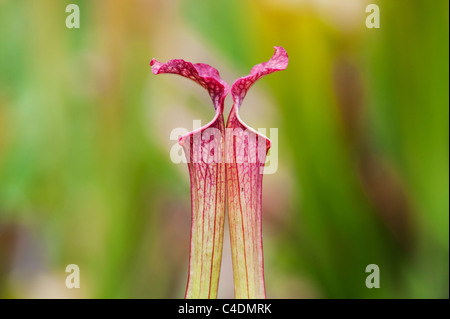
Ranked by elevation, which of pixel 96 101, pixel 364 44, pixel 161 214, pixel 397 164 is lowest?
pixel 161 214

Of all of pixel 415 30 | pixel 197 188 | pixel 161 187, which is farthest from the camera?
pixel 161 187

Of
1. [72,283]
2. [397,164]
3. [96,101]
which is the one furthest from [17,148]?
[397,164]

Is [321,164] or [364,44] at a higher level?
[364,44]

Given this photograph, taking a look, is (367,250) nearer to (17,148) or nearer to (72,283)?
(72,283)

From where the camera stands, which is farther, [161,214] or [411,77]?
[161,214]

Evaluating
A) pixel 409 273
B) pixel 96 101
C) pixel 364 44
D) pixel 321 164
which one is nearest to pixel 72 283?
pixel 96 101

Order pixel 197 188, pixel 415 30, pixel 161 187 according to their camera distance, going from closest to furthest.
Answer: pixel 197 188 → pixel 415 30 → pixel 161 187

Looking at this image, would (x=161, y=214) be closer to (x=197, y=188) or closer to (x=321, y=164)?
(x=321, y=164)
